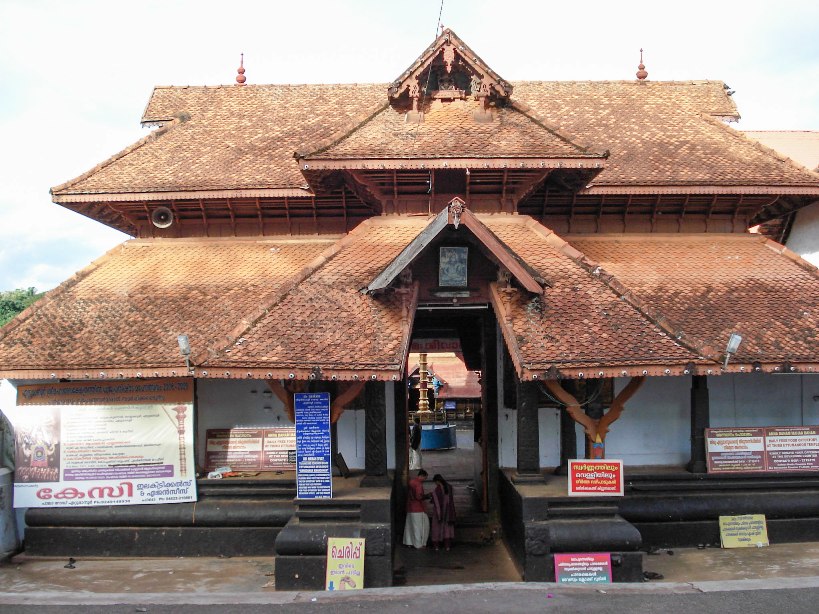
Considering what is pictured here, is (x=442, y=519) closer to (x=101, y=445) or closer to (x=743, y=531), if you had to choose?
(x=743, y=531)

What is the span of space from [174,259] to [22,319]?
2.58m

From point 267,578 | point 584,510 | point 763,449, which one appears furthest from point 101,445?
point 763,449

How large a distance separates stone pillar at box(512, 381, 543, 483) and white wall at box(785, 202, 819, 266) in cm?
Result: 771

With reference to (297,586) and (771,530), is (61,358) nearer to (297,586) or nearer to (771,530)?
(297,586)

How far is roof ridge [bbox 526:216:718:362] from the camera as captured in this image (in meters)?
8.38

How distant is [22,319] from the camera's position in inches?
408

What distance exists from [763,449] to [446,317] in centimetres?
599

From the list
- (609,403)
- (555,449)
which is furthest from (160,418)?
(609,403)

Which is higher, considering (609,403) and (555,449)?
(609,403)

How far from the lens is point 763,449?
10.4 meters

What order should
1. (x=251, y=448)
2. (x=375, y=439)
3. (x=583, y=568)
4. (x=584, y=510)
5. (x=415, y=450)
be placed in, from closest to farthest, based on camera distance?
1. (x=583, y=568)
2. (x=584, y=510)
3. (x=375, y=439)
4. (x=251, y=448)
5. (x=415, y=450)

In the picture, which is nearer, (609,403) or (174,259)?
(609,403)

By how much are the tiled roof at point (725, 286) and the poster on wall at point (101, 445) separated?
7358mm

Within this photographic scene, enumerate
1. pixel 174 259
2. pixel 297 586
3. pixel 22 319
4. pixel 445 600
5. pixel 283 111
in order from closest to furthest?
pixel 445 600
pixel 297 586
pixel 22 319
pixel 174 259
pixel 283 111
